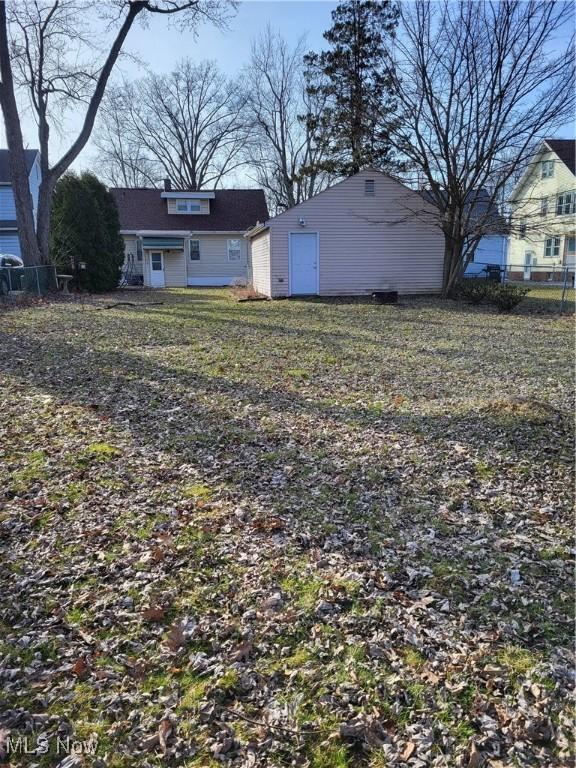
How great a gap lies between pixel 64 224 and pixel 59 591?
20.7 m

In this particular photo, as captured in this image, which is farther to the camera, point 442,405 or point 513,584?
point 442,405

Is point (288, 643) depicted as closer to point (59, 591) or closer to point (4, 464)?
point (59, 591)

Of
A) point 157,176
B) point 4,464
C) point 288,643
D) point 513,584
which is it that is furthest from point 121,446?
point 157,176

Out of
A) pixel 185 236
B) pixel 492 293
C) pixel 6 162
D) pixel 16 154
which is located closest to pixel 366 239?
pixel 492 293

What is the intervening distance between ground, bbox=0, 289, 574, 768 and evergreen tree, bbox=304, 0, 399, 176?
16.9 meters

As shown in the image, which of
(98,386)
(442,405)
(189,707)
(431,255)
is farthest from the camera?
(431,255)

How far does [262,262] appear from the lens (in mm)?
20625

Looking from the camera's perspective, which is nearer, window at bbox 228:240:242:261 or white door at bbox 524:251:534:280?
window at bbox 228:240:242:261

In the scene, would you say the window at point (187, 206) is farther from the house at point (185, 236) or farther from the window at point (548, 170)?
the window at point (548, 170)

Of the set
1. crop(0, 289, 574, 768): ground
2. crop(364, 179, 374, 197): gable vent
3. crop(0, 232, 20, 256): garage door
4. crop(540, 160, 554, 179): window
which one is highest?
crop(540, 160, 554, 179): window

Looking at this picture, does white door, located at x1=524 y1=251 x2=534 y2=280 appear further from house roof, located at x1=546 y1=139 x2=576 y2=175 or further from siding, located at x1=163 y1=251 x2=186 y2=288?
siding, located at x1=163 y1=251 x2=186 y2=288

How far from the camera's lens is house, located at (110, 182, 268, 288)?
27250 millimetres

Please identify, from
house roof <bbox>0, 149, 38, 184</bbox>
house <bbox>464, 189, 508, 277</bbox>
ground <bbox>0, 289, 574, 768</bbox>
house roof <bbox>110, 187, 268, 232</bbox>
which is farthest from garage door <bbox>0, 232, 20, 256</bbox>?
ground <bbox>0, 289, 574, 768</bbox>

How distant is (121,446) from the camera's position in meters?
4.45
